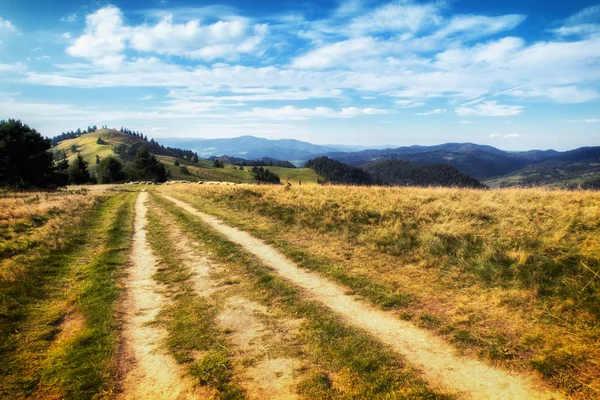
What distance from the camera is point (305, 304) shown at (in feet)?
23.9

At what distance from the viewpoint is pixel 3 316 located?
22.4ft

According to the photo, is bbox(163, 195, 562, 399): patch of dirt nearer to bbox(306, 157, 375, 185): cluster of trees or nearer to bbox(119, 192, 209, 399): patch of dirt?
bbox(119, 192, 209, 399): patch of dirt

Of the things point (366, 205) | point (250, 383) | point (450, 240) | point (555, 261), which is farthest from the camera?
point (366, 205)

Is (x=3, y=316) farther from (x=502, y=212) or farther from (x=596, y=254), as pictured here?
(x=502, y=212)

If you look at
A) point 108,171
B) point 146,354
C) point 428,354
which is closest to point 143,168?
point 108,171

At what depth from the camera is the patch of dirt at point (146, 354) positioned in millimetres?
4699

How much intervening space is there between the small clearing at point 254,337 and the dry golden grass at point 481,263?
9.14 feet

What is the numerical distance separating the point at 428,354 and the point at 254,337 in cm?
336

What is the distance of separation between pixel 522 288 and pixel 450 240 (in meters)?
3.52

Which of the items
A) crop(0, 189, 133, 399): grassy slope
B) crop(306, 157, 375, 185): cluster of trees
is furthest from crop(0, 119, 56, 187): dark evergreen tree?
crop(306, 157, 375, 185): cluster of trees

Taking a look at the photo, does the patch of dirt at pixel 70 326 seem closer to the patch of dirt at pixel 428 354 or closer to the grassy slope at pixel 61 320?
the grassy slope at pixel 61 320

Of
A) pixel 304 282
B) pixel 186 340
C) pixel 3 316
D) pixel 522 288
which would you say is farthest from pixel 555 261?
pixel 3 316

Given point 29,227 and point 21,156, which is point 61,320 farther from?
point 21,156

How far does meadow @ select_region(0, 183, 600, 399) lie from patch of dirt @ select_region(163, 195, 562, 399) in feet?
0.31
